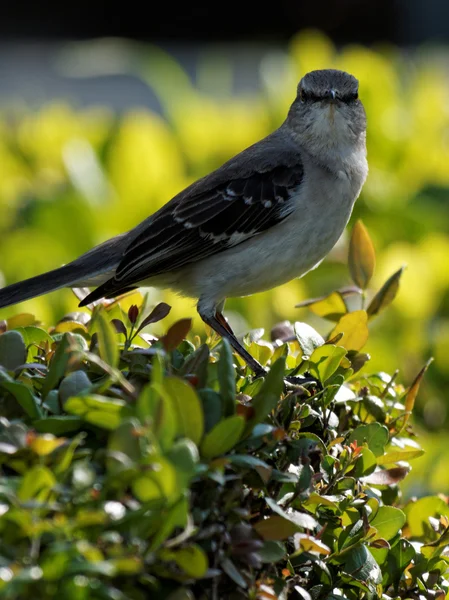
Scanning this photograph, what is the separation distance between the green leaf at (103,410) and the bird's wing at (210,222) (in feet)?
6.54

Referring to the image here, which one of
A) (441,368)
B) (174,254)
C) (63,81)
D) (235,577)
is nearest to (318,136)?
(174,254)

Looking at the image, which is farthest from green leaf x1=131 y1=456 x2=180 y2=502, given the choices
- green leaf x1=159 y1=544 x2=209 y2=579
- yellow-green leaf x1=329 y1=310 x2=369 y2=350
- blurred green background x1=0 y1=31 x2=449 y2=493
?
blurred green background x1=0 y1=31 x2=449 y2=493

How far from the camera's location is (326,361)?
2613mm

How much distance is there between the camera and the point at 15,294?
3.86 m

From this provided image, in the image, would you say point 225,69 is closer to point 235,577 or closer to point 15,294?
point 15,294

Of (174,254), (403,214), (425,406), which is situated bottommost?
(425,406)

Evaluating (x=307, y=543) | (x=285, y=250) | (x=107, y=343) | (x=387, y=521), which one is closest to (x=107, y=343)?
(x=107, y=343)

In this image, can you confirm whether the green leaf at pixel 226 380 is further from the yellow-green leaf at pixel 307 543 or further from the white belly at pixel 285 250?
the white belly at pixel 285 250

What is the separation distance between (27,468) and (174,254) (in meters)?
2.12

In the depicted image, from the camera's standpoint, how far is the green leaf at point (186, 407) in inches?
79.2

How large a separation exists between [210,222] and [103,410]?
84.8 inches

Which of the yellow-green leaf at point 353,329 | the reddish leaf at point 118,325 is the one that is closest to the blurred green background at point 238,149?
the yellow-green leaf at point 353,329

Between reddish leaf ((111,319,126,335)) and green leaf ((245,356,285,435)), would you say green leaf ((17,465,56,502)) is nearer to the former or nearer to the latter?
green leaf ((245,356,285,435))

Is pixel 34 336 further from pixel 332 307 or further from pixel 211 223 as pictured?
pixel 211 223
